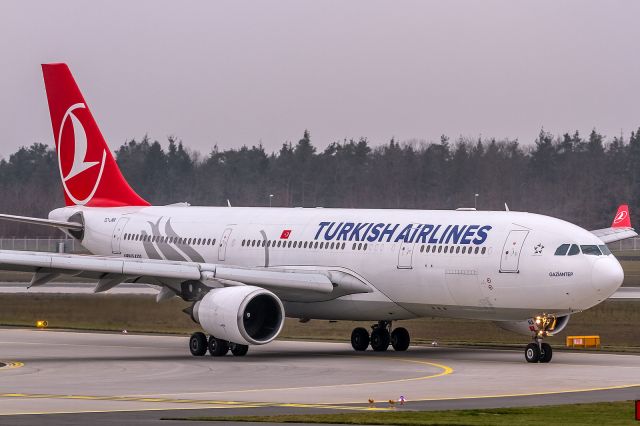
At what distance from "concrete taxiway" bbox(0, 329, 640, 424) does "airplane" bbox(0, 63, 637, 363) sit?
1.15 m

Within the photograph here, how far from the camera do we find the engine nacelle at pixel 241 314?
37.7m

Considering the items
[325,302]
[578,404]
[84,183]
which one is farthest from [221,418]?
[84,183]

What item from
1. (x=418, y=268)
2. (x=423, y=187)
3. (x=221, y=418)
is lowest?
(x=221, y=418)

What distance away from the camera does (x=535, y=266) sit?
36688 millimetres

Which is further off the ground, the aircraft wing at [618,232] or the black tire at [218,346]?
the aircraft wing at [618,232]

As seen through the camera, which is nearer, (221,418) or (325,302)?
(221,418)

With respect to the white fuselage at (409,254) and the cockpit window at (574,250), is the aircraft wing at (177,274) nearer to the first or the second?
the white fuselage at (409,254)

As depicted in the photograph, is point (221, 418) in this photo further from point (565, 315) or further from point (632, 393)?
point (565, 315)

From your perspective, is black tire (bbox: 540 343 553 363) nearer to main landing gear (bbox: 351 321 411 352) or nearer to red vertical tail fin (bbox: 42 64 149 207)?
main landing gear (bbox: 351 321 411 352)

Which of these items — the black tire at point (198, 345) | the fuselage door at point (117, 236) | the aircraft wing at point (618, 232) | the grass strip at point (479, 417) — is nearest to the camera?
the grass strip at point (479, 417)

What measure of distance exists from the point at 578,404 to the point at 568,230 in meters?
11.3

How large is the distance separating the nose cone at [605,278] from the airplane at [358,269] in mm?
25

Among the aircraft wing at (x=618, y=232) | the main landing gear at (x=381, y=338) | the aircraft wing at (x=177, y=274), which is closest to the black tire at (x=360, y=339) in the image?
the main landing gear at (x=381, y=338)

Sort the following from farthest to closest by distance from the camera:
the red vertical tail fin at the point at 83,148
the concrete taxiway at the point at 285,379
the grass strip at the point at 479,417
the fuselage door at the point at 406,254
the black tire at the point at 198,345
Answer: the red vertical tail fin at the point at 83,148
the black tire at the point at 198,345
the fuselage door at the point at 406,254
the concrete taxiway at the point at 285,379
the grass strip at the point at 479,417
